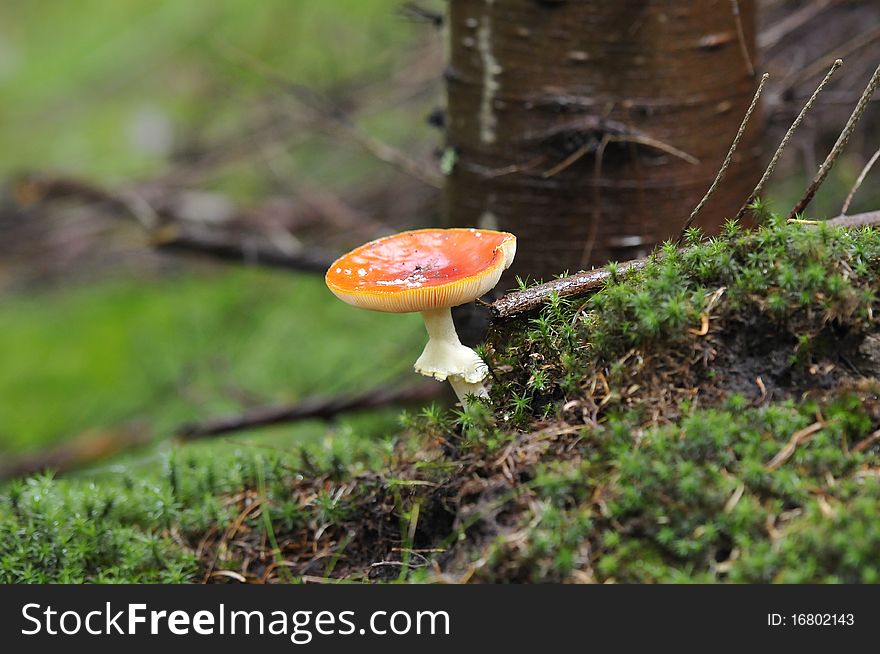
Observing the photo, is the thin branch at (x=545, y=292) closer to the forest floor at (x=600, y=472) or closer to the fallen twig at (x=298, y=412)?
the forest floor at (x=600, y=472)

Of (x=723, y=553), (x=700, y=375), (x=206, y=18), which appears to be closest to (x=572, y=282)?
(x=700, y=375)

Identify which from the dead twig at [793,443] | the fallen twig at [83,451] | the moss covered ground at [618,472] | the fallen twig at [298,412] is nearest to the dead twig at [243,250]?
the fallen twig at [298,412]

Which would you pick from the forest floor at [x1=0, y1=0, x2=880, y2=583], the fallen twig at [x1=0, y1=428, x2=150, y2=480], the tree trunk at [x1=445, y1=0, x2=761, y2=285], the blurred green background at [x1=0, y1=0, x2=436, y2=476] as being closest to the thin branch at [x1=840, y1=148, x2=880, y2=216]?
the forest floor at [x1=0, y1=0, x2=880, y2=583]

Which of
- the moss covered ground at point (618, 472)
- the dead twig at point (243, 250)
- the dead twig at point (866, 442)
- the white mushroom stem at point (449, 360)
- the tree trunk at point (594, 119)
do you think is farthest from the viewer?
the dead twig at point (243, 250)

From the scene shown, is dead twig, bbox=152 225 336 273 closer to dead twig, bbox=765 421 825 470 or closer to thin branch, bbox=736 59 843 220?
thin branch, bbox=736 59 843 220

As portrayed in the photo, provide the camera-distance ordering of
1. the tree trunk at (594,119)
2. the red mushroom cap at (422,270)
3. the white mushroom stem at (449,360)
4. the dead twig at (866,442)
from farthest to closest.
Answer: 1. the tree trunk at (594,119)
2. the white mushroom stem at (449,360)
3. the red mushroom cap at (422,270)
4. the dead twig at (866,442)

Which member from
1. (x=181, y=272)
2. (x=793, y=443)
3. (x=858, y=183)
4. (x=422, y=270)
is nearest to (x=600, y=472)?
(x=793, y=443)
